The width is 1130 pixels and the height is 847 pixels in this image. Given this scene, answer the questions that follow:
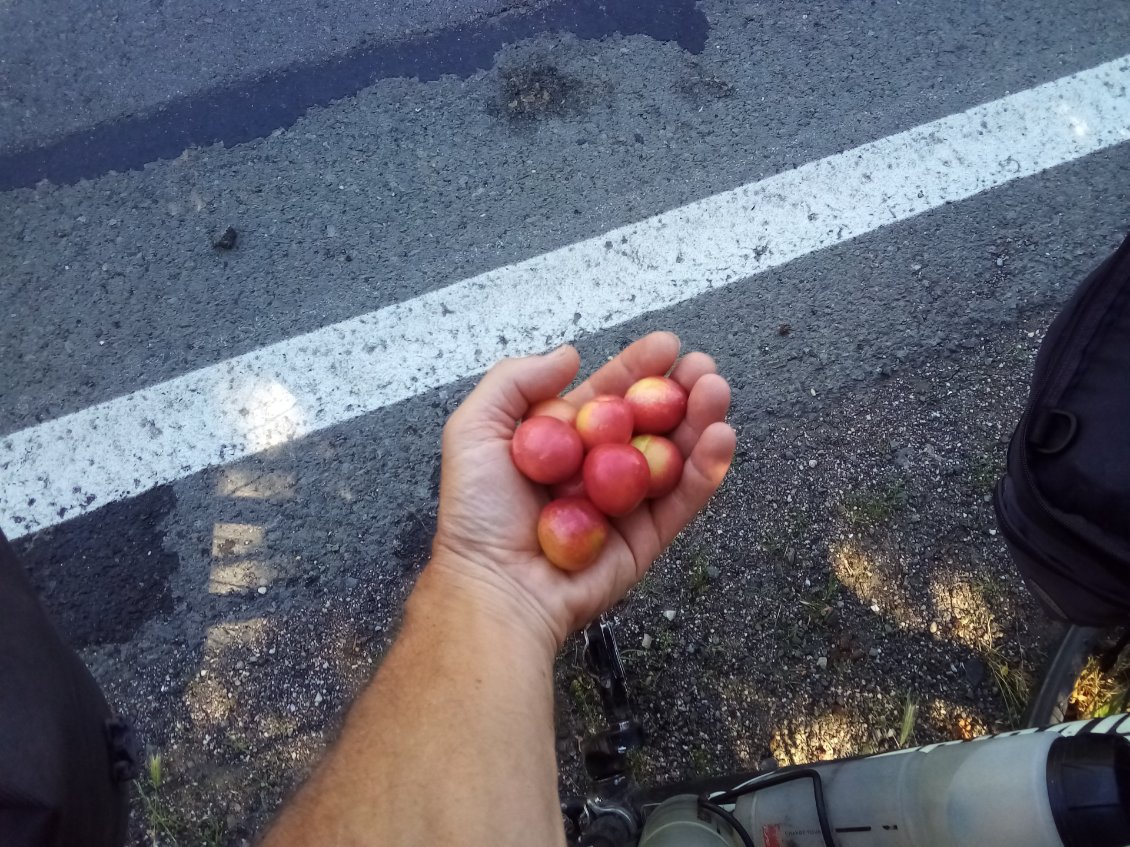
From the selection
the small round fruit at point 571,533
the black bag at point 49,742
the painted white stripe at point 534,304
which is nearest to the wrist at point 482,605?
the small round fruit at point 571,533

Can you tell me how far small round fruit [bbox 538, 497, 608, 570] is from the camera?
203 centimetres

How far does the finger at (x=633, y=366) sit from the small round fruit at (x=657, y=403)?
50mm

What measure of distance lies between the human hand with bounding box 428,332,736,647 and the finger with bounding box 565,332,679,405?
127mm

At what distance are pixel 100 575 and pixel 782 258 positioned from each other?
2.59m

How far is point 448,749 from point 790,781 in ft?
2.86

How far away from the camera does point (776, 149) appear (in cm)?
321

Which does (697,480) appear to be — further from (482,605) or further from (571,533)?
(482,605)

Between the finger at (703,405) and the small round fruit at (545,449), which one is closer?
the small round fruit at (545,449)

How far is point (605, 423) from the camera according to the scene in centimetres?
220

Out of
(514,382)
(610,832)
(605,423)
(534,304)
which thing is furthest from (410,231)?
(610,832)

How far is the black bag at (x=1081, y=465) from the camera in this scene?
183 centimetres

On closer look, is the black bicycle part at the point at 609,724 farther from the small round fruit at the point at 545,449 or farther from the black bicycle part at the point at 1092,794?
the black bicycle part at the point at 1092,794

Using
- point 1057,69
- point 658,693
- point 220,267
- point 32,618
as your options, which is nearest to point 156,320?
point 220,267

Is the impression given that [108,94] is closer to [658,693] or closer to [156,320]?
[156,320]
